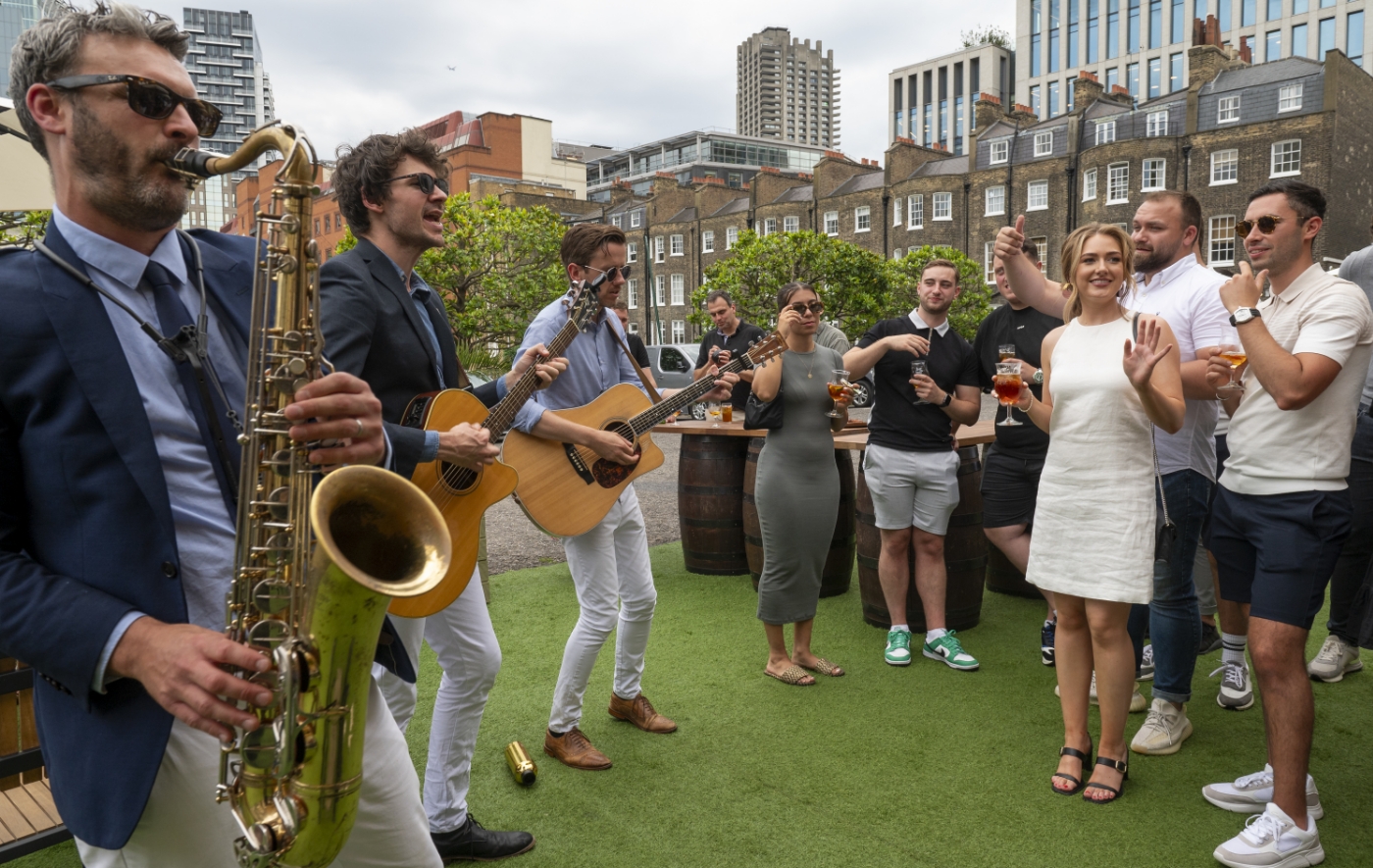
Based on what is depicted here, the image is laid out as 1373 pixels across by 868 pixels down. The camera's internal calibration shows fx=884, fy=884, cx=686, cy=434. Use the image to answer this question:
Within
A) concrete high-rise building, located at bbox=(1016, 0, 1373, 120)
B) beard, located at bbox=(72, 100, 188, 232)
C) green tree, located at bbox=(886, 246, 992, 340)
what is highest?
concrete high-rise building, located at bbox=(1016, 0, 1373, 120)

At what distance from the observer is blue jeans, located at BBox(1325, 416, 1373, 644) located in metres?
3.99

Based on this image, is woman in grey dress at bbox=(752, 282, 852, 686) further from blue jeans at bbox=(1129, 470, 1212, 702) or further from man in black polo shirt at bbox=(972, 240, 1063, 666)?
blue jeans at bbox=(1129, 470, 1212, 702)

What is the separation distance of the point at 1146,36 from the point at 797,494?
7630cm

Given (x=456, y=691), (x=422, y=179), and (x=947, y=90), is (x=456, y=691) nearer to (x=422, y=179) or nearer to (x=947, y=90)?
(x=422, y=179)

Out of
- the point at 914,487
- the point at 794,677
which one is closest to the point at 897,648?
the point at 794,677

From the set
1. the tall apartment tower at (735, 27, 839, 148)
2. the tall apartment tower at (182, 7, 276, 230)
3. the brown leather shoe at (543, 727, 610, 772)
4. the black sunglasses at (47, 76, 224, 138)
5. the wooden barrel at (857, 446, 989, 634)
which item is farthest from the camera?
the tall apartment tower at (735, 27, 839, 148)

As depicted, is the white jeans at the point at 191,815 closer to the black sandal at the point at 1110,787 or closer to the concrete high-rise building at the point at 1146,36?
the black sandal at the point at 1110,787

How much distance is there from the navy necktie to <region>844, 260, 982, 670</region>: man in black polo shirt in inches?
146

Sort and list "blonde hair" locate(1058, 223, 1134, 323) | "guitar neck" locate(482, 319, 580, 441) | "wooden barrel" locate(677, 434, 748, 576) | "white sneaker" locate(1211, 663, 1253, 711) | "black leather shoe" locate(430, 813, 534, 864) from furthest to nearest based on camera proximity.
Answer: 1. "wooden barrel" locate(677, 434, 748, 576)
2. "white sneaker" locate(1211, 663, 1253, 711)
3. "blonde hair" locate(1058, 223, 1134, 323)
4. "guitar neck" locate(482, 319, 580, 441)
5. "black leather shoe" locate(430, 813, 534, 864)

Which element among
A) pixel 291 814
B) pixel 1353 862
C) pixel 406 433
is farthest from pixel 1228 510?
pixel 291 814

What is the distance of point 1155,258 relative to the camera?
4109mm

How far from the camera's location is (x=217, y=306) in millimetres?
1800

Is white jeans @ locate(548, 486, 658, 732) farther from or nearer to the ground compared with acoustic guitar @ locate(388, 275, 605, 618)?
nearer to the ground

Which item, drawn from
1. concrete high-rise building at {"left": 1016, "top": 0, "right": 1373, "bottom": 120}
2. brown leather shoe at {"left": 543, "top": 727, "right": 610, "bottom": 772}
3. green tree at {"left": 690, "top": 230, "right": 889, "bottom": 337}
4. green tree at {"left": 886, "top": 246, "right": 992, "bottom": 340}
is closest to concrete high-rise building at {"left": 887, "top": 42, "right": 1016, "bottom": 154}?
concrete high-rise building at {"left": 1016, "top": 0, "right": 1373, "bottom": 120}
